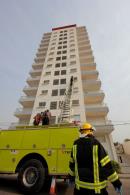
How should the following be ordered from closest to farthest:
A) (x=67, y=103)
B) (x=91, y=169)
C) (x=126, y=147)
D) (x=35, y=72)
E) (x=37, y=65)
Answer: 1. (x=91, y=169)
2. (x=67, y=103)
3. (x=35, y=72)
4. (x=126, y=147)
5. (x=37, y=65)

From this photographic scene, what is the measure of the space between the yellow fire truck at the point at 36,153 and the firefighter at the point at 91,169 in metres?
3.17

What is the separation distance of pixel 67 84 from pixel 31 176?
1035 inches

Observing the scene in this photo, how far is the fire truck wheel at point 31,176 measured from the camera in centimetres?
598

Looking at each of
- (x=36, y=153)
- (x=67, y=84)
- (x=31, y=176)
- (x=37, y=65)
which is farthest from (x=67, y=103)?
(x=37, y=65)

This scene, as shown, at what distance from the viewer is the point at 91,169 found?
2.92 m

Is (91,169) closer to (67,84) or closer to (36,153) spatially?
(36,153)

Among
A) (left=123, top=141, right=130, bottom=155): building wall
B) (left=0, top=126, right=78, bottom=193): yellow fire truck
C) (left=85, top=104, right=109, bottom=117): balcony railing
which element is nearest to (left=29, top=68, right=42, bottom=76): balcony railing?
(left=85, top=104, right=109, bottom=117): balcony railing

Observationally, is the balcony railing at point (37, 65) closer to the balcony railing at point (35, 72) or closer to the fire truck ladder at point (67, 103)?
the balcony railing at point (35, 72)

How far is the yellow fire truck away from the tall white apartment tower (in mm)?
14608

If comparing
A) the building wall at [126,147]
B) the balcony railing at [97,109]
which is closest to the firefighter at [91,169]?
the balcony railing at [97,109]

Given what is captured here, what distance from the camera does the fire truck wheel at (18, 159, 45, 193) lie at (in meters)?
5.98

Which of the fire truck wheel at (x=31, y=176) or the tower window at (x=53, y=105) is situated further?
the tower window at (x=53, y=105)

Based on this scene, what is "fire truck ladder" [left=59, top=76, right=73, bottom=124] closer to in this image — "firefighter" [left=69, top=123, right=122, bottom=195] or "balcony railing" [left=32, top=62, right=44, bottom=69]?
"balcony railing" [left=32, top=62, right=44, bottom=69]

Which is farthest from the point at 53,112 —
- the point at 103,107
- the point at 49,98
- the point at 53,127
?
the point at 53,127
